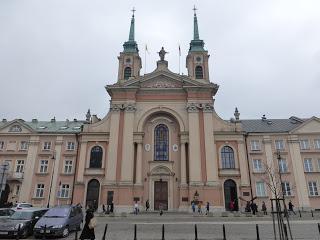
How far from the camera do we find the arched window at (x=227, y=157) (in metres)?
40.4

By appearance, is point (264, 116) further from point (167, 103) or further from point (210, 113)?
point (167, 103)

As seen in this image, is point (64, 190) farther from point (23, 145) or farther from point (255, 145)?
point (255, 145)

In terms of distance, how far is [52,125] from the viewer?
49.7 m

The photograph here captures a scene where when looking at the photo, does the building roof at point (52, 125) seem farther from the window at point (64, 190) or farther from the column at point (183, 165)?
the column at point (183, 165)

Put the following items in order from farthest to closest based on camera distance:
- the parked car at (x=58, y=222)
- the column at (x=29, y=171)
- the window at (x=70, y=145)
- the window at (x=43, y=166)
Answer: the window at (x=70, y=145)
the window at (x=43, y=166)
the column at (x=29, y=171)
the parked car at (x=58, y=222)

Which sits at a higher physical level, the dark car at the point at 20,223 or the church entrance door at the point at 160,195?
the church entrance door at the point at 160,195

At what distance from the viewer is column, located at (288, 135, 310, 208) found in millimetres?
38562

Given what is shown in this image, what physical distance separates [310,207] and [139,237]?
30.9 meters

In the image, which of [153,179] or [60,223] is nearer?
[60,223]

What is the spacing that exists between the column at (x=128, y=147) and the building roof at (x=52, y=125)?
862 centimetres

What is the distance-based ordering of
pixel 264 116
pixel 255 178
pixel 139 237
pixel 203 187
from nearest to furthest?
pixel 139 237 → pixel 203 187 → pixel 255 178 → pixel 264 116

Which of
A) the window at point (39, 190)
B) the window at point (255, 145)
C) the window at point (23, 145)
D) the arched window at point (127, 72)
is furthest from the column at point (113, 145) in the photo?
the window at point (255, 145)

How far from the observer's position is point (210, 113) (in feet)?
138

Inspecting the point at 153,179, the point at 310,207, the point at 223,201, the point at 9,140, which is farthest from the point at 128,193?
the point at 310,207
